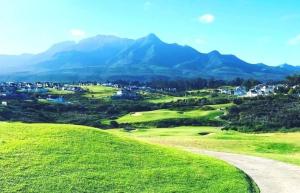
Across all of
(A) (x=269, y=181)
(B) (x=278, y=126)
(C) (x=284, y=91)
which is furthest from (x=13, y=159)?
(C) (x=284, y=91)

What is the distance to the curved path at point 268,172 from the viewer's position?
24.2 meters

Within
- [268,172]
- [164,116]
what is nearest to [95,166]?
[268,172]

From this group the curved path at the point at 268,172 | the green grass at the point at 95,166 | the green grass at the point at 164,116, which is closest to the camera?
the green grass at the point at 95,166

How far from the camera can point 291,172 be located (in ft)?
92.1

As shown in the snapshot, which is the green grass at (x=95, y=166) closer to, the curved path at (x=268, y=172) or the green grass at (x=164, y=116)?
the curved path at (x=268, y=172)

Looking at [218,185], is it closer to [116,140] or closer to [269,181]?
[269,181]

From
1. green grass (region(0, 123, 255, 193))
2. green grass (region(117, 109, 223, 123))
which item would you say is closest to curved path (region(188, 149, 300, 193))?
green grass (region(0, 123, 255, 193))

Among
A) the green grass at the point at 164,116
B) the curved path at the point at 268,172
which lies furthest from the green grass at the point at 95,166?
the green grass at the point at 164,116

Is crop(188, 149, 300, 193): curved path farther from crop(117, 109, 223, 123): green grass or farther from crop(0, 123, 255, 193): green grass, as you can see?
crop(117, 109, 223, 123): green grass

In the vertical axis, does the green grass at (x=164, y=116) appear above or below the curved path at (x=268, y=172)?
below

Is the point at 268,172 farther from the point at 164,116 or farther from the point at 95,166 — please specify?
the point at 164,116

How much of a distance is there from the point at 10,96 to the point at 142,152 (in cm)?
12801

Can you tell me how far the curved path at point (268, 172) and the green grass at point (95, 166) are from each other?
1.22 m

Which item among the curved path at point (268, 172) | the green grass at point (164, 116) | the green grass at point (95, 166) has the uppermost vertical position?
the green grass at point (95, 166)
